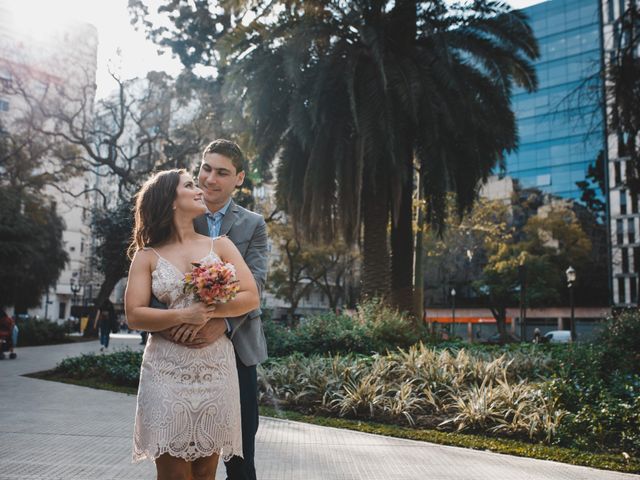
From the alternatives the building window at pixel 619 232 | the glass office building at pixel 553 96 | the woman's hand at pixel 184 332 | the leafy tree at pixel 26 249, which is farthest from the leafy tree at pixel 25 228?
the building window at pixel 619 232

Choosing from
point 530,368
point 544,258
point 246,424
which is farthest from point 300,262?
point 246,424

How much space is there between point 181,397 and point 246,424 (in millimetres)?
624

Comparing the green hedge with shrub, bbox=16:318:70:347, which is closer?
the green hedge

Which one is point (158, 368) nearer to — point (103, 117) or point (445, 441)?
point (445, 441)

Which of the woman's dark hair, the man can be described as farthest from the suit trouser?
the woman's dark hair

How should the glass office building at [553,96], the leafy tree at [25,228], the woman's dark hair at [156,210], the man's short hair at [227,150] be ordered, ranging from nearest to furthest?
the woman's dark hair at [156,210] < the man's short hair at [227,150] < the leafy tree at [25,228] < the glass office building at [553,96]

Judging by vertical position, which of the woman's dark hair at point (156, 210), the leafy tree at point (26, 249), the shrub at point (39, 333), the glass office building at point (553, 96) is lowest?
the shrub at point (39, 333)

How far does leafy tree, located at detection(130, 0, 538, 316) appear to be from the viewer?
15.1 metres

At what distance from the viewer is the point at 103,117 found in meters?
29.9

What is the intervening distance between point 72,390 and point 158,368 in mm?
8267

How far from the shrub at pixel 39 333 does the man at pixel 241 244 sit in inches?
870

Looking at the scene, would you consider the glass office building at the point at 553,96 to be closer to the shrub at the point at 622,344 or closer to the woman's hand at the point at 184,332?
the shrub at the point at 622,344

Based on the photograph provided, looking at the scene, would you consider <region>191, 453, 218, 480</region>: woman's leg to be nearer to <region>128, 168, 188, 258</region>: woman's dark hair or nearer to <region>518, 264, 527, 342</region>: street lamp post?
<region>128, 168, 188, 258</region>: woman's dark hair

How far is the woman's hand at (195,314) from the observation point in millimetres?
2555
